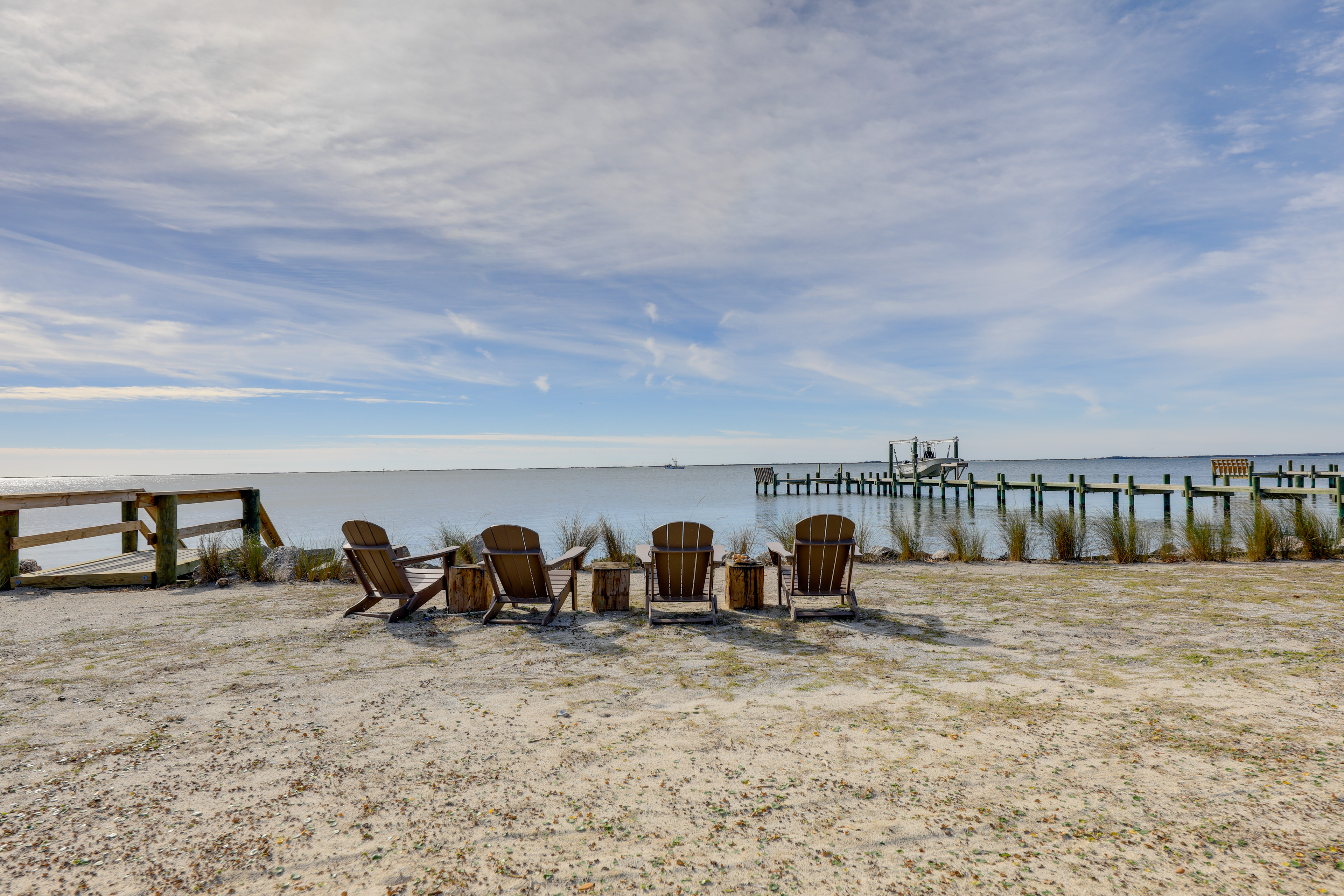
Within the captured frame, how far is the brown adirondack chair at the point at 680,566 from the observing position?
5.86 meters

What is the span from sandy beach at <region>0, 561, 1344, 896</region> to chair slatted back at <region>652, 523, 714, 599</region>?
23.2 inches

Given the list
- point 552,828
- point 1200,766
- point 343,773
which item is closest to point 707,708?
point 552,828

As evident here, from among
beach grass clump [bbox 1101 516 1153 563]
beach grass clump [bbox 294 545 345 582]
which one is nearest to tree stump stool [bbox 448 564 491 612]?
beach grass clump [bbox 294 545 345 582]

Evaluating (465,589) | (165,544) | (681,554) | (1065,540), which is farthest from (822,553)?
(165,544)

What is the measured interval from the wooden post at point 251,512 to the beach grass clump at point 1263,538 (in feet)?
46.2

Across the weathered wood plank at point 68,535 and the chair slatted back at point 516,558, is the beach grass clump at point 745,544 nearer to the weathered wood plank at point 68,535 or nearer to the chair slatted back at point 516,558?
the chair slatted back at point 516,558

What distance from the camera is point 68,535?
26.1ft

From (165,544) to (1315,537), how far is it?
49.5 ft

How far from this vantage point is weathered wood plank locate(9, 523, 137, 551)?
291 inches

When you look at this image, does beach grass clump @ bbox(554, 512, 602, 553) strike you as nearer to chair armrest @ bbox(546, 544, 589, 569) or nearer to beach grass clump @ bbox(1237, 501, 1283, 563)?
chair armrest @ bbox(546, 544, 589, 569)

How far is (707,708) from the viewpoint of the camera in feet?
12.1

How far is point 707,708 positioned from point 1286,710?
3091 millimetres

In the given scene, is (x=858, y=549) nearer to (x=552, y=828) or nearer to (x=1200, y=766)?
(x=1200, y=766)

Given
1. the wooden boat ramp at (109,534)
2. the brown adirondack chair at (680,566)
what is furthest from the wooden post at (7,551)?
the brown adirondack chair at (680,566)
